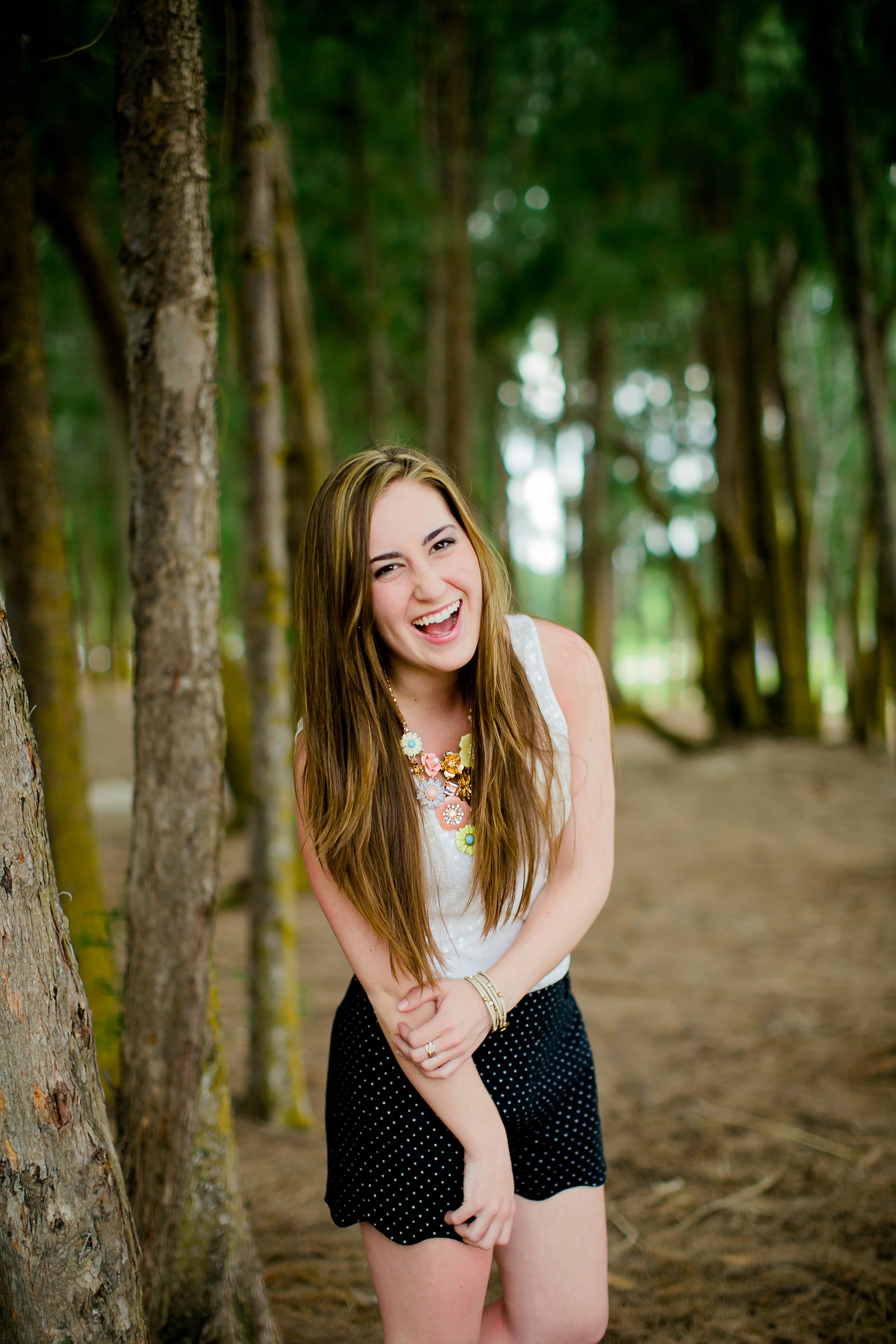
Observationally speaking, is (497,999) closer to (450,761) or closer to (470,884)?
A: (470,884)

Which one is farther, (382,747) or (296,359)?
(296,359)

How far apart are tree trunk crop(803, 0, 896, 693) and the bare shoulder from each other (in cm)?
383

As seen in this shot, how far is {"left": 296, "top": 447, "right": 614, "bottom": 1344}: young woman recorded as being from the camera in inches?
62.6

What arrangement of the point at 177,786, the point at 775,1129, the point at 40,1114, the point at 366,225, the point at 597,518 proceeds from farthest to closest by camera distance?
the point at 597,518 < the point at 366,225 < the point at 775,1129 < the point at 177,786 < the point at 40,1114

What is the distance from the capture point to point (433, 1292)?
5.18 feet

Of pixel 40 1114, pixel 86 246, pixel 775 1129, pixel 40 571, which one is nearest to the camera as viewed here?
pixel 40 1114

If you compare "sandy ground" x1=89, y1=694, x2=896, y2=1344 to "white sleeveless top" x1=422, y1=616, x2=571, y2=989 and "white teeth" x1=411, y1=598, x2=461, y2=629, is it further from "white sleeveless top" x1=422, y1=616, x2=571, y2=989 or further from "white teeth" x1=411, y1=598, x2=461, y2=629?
"white teeth" x1=411, y1=598, x2=461, y2=629

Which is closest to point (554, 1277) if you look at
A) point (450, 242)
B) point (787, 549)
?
point (450, 242)

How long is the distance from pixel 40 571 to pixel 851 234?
4586 millimetres

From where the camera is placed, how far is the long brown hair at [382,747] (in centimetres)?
162

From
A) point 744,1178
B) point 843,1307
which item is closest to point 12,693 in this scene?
point 843,1307

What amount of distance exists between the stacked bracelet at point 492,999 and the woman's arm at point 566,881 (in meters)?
0.01

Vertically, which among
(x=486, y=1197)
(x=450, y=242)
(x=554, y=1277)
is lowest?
(x=554, y=1277)

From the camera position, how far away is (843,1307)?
2145mm
